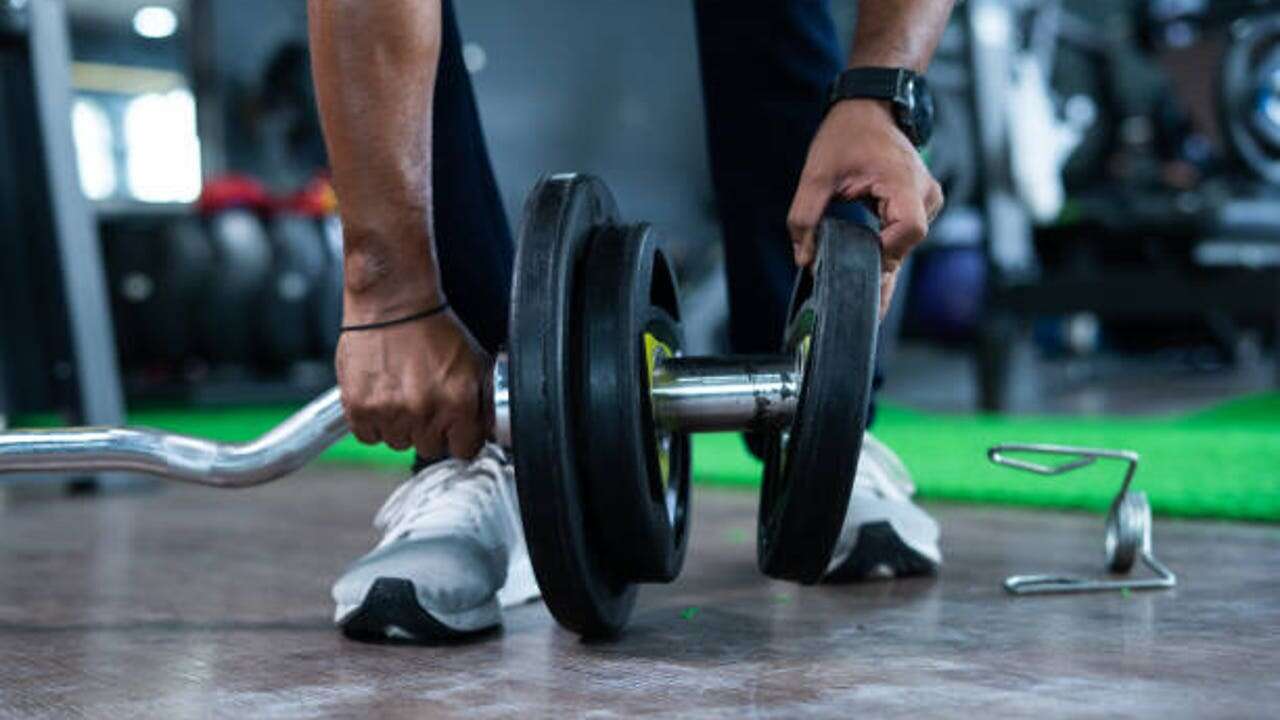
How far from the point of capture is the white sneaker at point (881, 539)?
101 cm

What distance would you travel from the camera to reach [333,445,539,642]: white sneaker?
824mm

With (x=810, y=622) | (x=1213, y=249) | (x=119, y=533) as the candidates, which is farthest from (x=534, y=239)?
(x=1213, y=249)

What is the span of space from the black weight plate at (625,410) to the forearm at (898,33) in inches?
8.5

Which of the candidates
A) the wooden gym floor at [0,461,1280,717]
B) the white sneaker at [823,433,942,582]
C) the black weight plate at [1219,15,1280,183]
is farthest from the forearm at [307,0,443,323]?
the black weight plate at [1219,15,1280,183]

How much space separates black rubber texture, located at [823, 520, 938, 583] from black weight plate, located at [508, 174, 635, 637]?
0.31 meters

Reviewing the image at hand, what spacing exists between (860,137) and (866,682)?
1.10 ft

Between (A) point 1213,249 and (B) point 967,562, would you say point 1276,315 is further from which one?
(B) point 967,562

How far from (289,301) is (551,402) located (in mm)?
3529

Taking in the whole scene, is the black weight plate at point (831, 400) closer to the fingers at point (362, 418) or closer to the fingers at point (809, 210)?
the fingers at point (809, 210)

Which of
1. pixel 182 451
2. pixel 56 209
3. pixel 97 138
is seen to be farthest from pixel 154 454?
pixel 97 138

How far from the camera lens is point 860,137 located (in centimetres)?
86

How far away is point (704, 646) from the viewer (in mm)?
800

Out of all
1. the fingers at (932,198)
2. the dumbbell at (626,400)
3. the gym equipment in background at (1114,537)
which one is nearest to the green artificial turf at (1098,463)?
the gym equipment in background at (1114,537)

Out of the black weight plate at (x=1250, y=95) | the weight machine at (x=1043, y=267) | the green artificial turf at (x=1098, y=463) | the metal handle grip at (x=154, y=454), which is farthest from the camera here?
the black weight plate at (x=1250, y=95)
